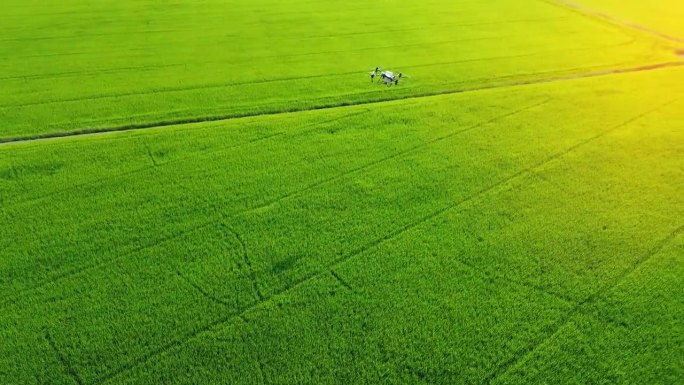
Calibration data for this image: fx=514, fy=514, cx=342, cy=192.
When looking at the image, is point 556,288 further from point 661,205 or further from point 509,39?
point 509,39

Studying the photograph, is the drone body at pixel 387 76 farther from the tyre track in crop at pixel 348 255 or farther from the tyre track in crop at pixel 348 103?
the tyre track in crop at pixel 348 255

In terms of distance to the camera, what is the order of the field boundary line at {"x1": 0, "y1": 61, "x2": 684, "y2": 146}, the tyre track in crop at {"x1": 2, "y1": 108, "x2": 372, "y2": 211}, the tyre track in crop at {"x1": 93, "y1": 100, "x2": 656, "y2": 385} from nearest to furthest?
the tyre track in crop at {"x1": 93, "y1": 100, "x2": 656, "y2": 385}, the tyre track in crop at {"x1": 2, "y1": 108, "x2": 372, "y2": 211}, the field boundary line at {"x1": 0, "y1": 61, "x2": 684, "y2": 146}

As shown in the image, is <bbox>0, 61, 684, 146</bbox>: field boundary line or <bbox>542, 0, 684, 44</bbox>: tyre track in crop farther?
<bbox>542, 0, 684, 44</bbox>: tyre track in crop

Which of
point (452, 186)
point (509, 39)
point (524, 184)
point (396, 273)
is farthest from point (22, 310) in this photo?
point (509, 39)

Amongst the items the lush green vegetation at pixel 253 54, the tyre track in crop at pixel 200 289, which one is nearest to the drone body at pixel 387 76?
the lush green vegetation at pixel 253 54

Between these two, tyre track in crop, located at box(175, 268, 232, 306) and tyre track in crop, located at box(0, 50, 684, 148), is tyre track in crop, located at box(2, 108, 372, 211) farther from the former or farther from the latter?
tyre track in crop, located at box(175, 268, 232, 306)

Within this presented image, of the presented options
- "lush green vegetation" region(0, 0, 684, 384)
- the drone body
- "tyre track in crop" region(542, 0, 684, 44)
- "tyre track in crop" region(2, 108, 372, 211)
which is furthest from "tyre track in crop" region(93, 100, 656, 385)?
"tyre track in crop" region(542, 0, 684, 44)
